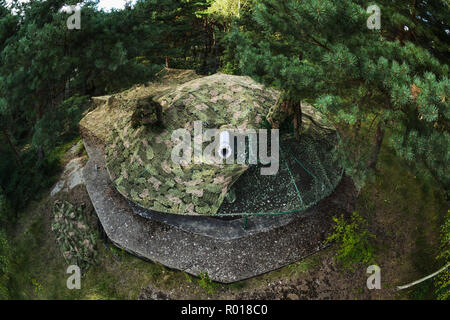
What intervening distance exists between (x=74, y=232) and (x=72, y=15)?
17.8 ft

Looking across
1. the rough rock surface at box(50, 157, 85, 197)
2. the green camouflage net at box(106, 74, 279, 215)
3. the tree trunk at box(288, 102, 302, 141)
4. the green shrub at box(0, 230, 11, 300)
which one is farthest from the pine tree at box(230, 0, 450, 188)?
the green shrub at box(0, 230, 11, 300)

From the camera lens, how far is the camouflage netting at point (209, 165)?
7.50 m

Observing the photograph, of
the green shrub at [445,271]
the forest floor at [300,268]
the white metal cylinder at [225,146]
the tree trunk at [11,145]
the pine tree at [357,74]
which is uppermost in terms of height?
the pine tree at [357,74]

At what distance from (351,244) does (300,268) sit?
4.07 feet

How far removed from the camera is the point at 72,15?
24.8 ft

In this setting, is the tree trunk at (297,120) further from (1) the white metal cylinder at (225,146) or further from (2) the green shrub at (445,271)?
(2) the green shrub at (445,271)

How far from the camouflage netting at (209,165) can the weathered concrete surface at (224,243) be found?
0.75 meters

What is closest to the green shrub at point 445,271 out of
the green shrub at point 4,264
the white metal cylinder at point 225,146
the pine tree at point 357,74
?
the pine tree at point 357,74

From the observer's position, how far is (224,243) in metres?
7.77

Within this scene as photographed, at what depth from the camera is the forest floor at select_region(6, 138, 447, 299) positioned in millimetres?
7184

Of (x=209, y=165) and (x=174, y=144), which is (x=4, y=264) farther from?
A: (x=209, y=165)

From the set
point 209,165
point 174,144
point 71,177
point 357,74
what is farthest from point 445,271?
point 71,177
